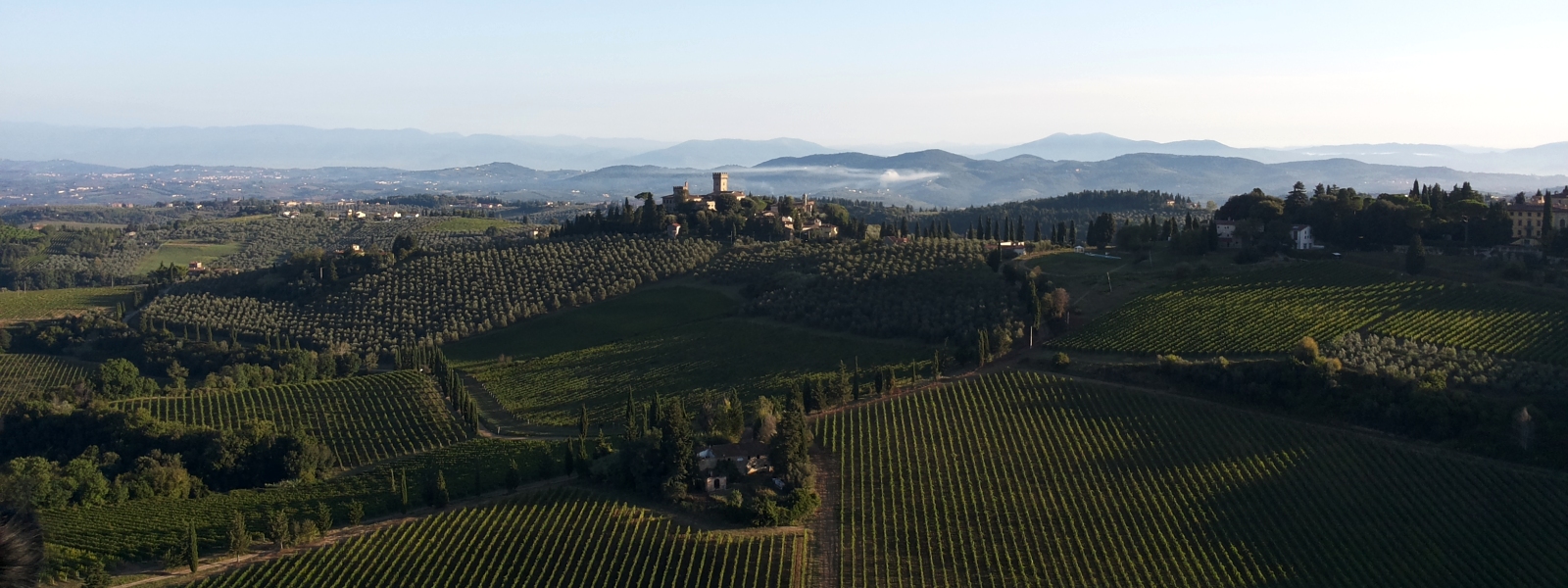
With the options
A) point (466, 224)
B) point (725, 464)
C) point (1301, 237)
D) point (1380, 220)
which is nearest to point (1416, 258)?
point (1380, 220)

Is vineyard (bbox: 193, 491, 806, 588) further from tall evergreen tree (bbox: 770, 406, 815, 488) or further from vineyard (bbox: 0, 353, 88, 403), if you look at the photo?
vineyard (bbox: 0, 353, 88, 403)

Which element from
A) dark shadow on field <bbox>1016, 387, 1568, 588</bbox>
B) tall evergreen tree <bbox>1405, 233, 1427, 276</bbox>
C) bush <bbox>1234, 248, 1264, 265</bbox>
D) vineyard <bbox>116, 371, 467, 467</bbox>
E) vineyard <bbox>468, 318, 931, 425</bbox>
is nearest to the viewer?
dark shadow on field <bbox>1016, 387, 1568, 588</bbox>

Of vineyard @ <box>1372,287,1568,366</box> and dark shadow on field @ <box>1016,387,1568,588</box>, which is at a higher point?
vineyard @ <box>1372,287,1568,366</box>

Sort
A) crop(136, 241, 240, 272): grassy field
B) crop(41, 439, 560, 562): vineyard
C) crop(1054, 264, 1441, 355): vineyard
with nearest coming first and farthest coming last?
crop(41, 439, 560, 562): vineyard, crop(1054, 264, 1441, 355): vineyard, crop(136, 241, 240, 272): grassy field

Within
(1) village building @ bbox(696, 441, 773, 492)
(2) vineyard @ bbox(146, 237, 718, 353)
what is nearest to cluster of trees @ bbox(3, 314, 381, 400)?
(2) vineyard @ bbox(146, 237, 718, 353)

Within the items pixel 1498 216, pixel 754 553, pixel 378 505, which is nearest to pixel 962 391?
pixel 754 553

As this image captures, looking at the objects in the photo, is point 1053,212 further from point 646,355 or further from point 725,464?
point 725,464

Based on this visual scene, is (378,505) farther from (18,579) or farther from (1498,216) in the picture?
(1498,216)
